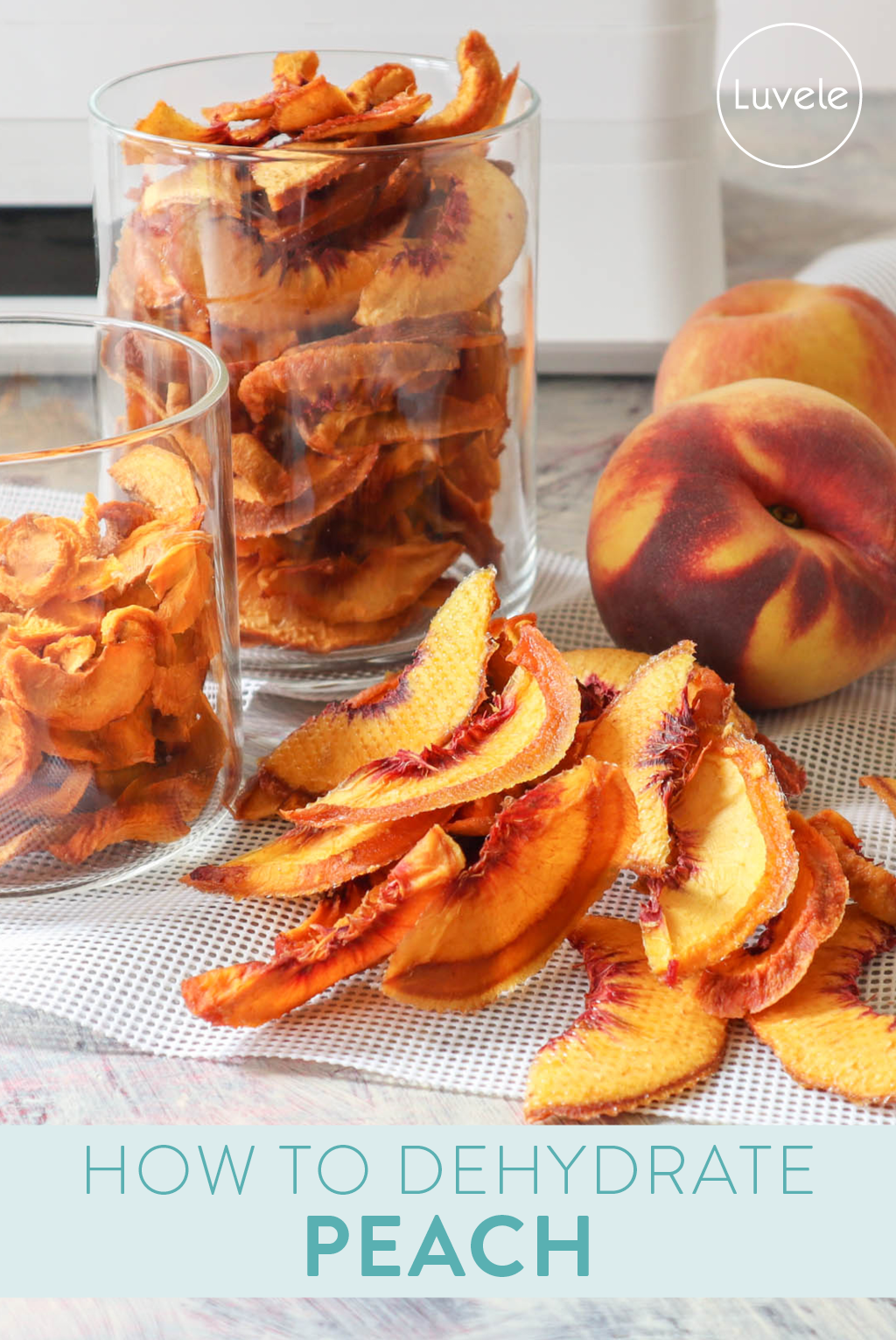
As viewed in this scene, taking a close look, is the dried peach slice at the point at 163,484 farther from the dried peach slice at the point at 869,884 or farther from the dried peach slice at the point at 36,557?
the dried peach slice at the point at 869,884

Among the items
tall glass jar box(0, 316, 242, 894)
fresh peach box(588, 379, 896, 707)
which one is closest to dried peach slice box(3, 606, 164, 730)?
tall glass jar box(0, 316, 242, 894)

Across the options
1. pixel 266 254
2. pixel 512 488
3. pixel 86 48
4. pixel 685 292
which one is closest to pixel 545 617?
pixel 512 488

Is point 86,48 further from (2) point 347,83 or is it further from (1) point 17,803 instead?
→ (1) point 17,803

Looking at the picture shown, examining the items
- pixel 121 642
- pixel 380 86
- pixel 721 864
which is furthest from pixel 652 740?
pixel 380 86

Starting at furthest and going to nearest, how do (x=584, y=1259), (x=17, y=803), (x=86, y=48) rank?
1. (x=86, y=48)
2. (x=17, y=803)
3. (x=584, y=1259)

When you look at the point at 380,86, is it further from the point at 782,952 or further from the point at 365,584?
the point at 782,952

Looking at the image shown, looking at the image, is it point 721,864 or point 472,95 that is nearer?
point 721,864

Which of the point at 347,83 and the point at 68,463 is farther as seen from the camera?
the point at 347,83
